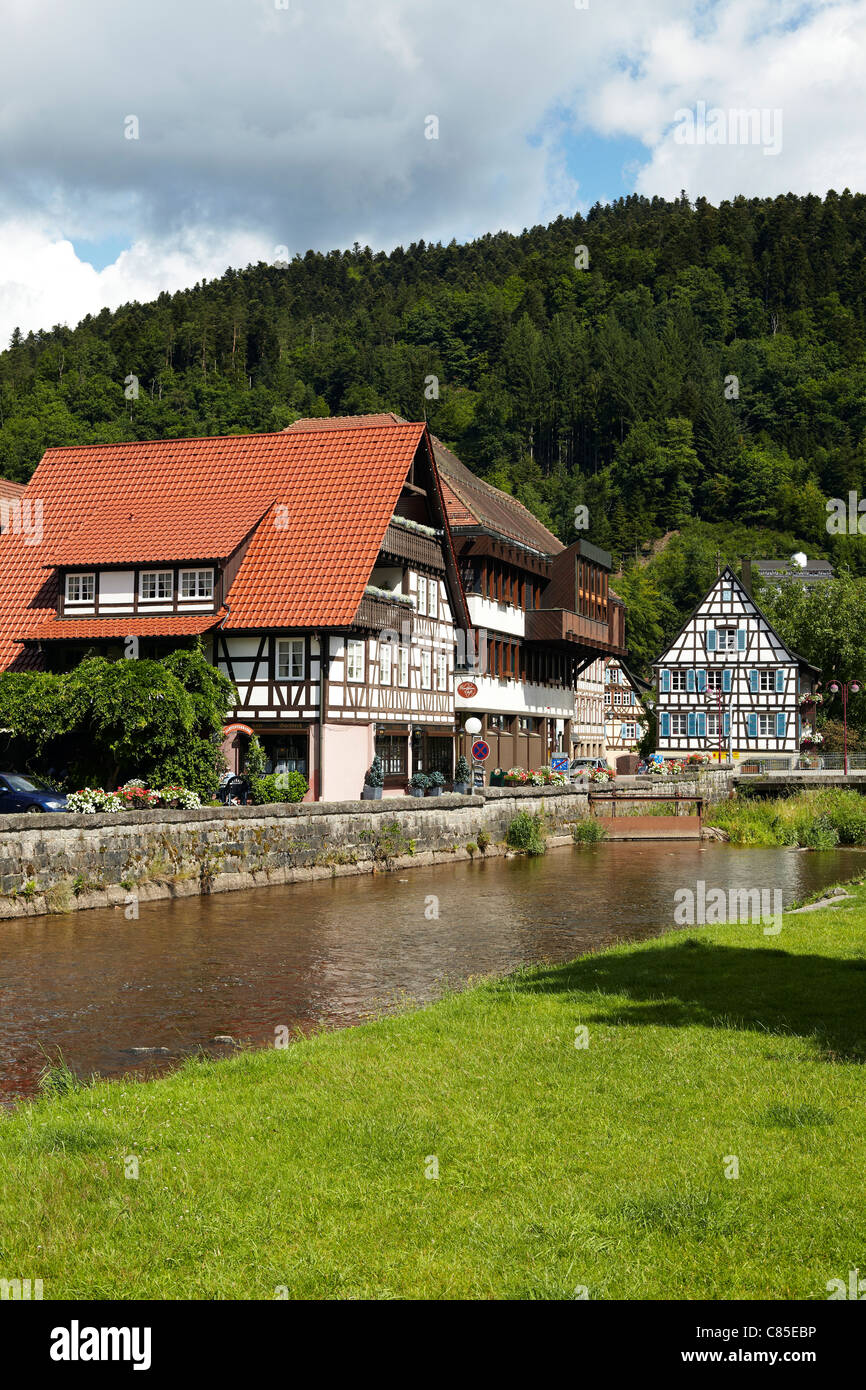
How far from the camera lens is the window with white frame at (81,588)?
135 ft

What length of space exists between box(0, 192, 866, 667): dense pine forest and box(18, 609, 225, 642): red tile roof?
74.9 metres

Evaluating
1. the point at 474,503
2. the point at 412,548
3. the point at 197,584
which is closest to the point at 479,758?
the point at 412,548

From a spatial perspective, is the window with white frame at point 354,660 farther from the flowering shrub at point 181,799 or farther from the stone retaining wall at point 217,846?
the flowering shrub at point 181,799

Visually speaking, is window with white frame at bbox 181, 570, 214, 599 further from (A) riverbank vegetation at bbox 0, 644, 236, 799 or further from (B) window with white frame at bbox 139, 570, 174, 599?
(A) riverbank vegetation at bbox 0, 644, 236, 799

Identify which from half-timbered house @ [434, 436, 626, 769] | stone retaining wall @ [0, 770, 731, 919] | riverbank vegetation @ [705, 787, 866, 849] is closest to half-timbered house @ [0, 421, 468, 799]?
stone retaining wall @ [0, 770, 731, 919]

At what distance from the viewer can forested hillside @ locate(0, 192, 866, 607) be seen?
140m

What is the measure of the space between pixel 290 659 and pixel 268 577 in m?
2.79

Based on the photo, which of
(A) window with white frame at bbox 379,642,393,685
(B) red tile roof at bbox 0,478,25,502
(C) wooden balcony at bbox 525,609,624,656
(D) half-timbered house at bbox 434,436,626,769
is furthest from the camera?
(C) wooden balcony at bbox 525,609,624,656

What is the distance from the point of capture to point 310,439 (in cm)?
4547

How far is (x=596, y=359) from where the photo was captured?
169500 mm

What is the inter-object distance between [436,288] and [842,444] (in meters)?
56.5

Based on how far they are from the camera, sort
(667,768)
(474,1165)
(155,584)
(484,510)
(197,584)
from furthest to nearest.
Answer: (667,768)
(484,510)
(155,584)
(197,584)
(474,1165)

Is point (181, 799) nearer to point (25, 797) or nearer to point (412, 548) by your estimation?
point (25, 797)
